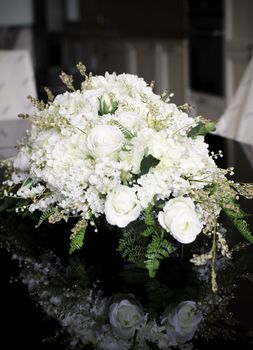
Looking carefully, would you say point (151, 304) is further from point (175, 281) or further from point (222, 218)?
point (222, 218)

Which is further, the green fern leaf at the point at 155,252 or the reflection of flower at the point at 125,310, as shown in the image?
the green fern leaf at the point at 155,252

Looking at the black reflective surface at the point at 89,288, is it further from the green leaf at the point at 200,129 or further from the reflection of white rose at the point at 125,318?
the green leaf at the point at 200,129

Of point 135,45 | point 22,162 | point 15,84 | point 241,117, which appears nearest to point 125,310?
point 22,162

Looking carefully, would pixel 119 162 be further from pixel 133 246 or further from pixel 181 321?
pixel 181 321

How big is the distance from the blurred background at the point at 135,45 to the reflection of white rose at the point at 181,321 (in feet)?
3.33

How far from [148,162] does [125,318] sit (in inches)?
7.6

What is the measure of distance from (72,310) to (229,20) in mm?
3499

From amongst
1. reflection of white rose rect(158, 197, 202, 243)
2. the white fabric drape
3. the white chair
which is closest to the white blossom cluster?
reflection of white rose rect(158, 197, 202, 243)

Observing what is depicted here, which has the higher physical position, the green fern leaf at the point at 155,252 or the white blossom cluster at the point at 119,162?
the white blossom cluster at the point at 119,162

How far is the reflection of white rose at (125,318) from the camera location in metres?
0.76

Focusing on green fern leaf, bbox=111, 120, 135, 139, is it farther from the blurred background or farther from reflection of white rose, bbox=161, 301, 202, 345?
the blurred background

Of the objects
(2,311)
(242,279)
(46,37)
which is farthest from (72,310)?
(46,37)

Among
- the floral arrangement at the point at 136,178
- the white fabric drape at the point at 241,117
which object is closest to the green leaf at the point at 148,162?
the floral arrangement at the point at 136,178

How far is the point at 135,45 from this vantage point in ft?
18.9
